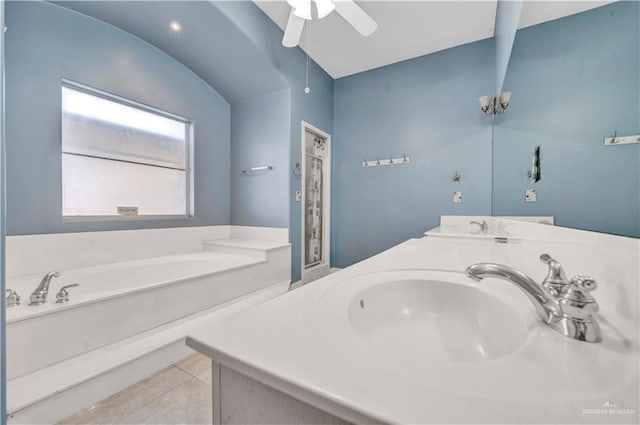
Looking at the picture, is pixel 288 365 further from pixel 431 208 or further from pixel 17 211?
pixel 431 208

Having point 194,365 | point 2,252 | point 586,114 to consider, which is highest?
point 586,114

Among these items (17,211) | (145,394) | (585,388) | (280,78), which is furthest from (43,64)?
(585,388)

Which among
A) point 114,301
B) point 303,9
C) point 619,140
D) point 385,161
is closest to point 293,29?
point 303,9

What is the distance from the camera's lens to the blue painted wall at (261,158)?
109 inches

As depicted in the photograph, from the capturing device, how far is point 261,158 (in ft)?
9.52

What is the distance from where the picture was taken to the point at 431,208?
9.20ft

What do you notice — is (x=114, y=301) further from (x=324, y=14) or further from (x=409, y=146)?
(x=409, y=146)

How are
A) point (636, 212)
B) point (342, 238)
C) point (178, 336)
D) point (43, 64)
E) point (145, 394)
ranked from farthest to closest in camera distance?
point (342, 238)
point (43, 64)
point (178, 336)
point (145, 394)
point (636, 212)

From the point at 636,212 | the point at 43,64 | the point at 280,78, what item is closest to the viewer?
the point at 636,212

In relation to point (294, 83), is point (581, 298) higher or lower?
lower

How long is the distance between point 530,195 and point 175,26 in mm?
2887

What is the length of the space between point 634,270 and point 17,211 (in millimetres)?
2900

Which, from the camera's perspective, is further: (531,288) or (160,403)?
(160,403)

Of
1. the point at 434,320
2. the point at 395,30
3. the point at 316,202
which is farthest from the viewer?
the point at 316,202
